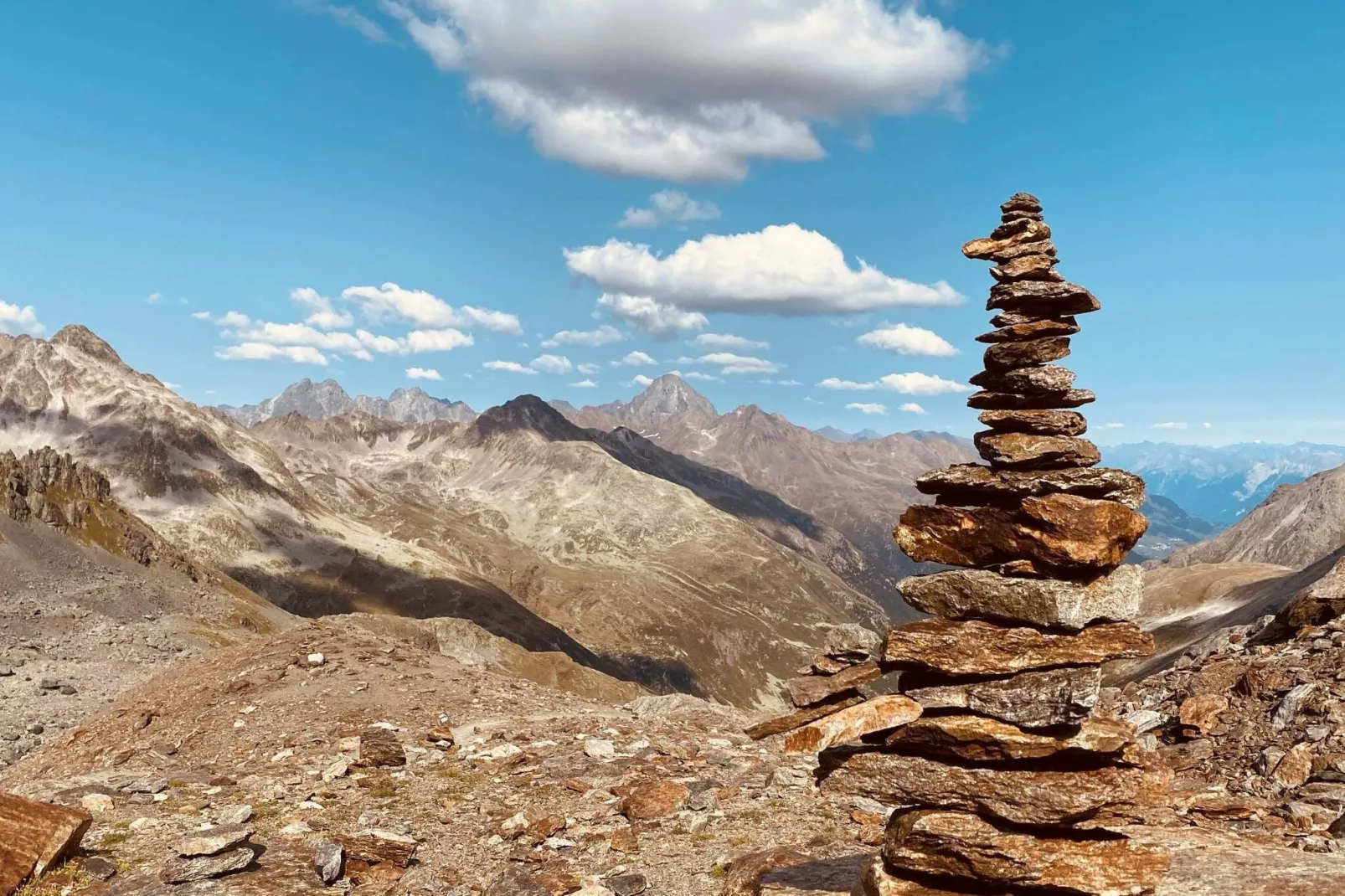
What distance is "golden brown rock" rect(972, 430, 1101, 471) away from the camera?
14586 mm

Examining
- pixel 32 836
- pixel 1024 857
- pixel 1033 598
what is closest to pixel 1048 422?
pixel 1033 598

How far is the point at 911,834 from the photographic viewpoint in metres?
13.9

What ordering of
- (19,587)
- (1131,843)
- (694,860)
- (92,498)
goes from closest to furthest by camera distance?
(1131,843) → (694,860) → (19,587) → (92,498)

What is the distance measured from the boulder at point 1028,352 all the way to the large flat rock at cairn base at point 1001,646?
5096 mm

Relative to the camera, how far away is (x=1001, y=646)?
14.2m

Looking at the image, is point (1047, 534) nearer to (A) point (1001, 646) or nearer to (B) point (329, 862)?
(A) point (1001, 646)

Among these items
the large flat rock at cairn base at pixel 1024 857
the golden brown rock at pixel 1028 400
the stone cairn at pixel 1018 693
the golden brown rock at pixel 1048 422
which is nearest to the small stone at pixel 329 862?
the stone cairn at pixel 1018 693

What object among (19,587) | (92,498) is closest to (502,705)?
(19,587)

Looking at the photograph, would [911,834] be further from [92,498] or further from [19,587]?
[92,498]

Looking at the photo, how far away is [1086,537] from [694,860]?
1146cm

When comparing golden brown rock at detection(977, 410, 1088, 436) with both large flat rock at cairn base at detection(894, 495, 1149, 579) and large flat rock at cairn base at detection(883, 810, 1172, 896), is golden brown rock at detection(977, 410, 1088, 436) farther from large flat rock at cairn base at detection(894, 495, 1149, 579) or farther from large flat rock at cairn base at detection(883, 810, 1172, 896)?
large flat rock at cairn base at detection(883, 810, 1172, 896)

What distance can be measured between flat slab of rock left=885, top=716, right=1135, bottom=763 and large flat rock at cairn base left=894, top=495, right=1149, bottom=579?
2662 mm

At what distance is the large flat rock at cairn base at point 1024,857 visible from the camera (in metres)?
13.4

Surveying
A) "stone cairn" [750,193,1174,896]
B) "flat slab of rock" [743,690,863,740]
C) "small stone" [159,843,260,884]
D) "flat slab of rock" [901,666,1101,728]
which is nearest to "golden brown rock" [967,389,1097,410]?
"stone cairn" [750,193,1174,896]
